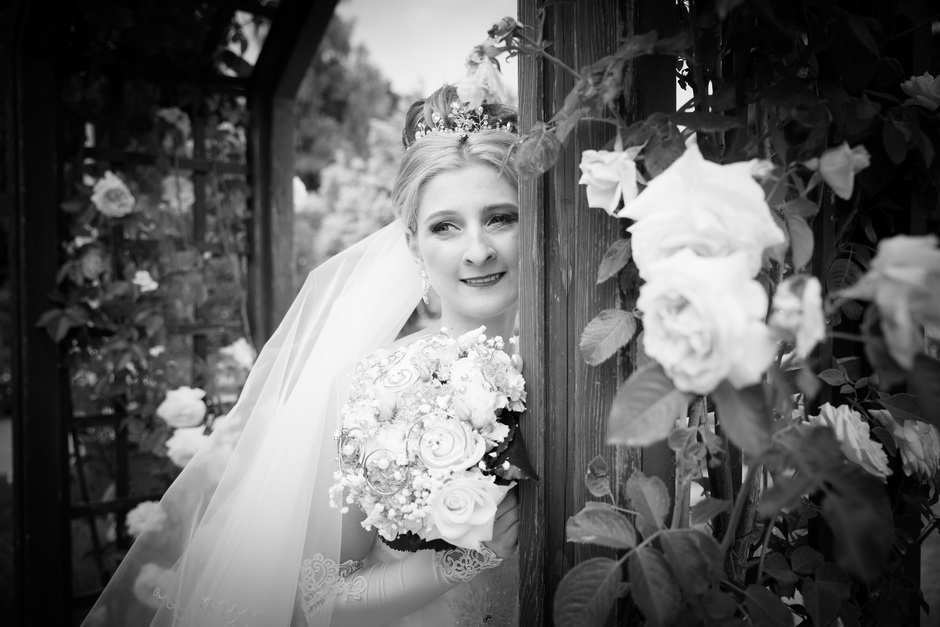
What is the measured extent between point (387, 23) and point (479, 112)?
661 cm

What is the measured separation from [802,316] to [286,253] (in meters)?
3.00

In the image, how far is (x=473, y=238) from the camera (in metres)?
1.67

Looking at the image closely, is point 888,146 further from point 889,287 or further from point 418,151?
point 418,151

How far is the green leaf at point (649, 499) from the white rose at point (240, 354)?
2530 mm

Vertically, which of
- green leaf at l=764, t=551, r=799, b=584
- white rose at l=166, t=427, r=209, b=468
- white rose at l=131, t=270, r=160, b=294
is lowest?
white rose at l=166, t=427, r=209, b=468

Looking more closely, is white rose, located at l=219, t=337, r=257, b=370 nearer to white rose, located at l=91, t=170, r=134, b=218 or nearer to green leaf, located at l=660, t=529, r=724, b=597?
white rose, located at l=91, t=170, r=134, b=218

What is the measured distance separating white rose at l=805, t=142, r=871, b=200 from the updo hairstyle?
870mm

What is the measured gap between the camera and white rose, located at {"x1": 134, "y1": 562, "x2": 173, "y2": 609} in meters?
1.67

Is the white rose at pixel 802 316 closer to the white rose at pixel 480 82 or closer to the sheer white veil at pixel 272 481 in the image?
the white rose at pixel 480 82

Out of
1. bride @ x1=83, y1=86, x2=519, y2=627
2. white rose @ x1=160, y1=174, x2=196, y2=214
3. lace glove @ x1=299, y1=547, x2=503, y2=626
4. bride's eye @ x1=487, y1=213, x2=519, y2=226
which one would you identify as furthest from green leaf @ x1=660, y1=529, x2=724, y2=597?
white rose @ x1=160, y1=174, x2=196, y2=214

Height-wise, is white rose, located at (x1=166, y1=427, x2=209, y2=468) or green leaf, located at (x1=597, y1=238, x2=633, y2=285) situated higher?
green leaf, located at (x1=597, y1=238, x2=633, y2=285)

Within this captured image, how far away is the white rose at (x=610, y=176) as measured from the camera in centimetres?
95

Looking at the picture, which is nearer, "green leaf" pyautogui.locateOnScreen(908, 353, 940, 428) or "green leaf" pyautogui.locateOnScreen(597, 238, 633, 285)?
"green leaf" pyautogui.locateOnScreen(908, 353, 940, 428)

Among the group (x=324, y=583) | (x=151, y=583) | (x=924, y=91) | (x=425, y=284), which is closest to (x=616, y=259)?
(x=924, y=91)
